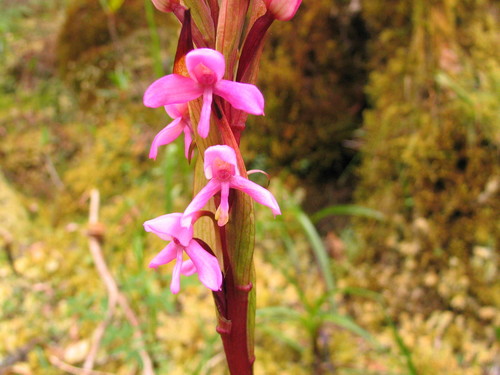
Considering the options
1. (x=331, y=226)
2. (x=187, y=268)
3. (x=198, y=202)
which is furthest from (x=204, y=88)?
(x=331, y=226)

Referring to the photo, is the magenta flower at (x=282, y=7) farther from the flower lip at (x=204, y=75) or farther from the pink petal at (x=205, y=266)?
the pink petal at (x=205, y=266)

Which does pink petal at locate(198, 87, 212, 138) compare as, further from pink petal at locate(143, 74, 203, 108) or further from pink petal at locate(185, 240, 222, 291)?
pink petal at locate(185, 240, 222, 291)

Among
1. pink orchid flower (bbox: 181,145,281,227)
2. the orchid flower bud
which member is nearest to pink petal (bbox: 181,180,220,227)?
pink orchid flower (bbox: 181,145,281,227)

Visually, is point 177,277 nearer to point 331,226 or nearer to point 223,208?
point 223,208

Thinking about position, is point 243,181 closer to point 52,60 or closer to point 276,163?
point 276,163

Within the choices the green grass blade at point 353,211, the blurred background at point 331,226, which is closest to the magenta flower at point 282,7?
the blurred background at point 331,226
